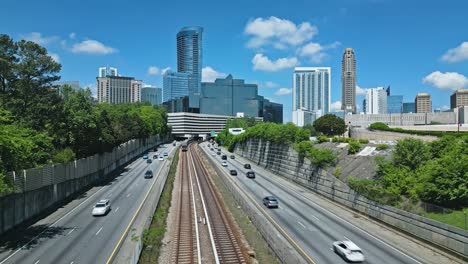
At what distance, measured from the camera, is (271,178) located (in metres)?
78.8

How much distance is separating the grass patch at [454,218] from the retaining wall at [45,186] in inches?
1533

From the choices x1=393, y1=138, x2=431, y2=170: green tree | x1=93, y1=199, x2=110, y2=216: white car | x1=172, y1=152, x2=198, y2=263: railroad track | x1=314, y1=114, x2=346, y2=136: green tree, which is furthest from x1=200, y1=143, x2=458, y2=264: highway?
x1=314, y1=114, x2=346, y2=136: green tree

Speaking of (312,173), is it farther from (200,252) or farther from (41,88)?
(41,88)

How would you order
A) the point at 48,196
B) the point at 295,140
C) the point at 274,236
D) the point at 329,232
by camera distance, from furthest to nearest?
the point at 295,140, the point at 48,196, the point at 329,232, the point at 274,236

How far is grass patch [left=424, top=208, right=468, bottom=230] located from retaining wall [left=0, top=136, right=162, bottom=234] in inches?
1533

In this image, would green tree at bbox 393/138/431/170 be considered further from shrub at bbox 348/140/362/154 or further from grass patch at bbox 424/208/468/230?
shrub at bbox 348/140/362/154

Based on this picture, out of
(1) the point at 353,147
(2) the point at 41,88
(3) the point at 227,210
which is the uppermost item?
(2) the point at 41,88

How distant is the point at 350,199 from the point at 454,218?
54.7ft

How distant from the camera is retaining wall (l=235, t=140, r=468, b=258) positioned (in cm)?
3078

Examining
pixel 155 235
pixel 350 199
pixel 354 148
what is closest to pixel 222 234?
pixel 155 235

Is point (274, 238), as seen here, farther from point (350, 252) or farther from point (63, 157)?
point (63, 157)

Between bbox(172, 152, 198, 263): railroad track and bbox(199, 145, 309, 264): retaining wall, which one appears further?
bbox(172, 152, 198, 263): railroad track

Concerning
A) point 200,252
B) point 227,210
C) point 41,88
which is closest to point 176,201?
point 227,210

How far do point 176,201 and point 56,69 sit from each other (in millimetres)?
28545
